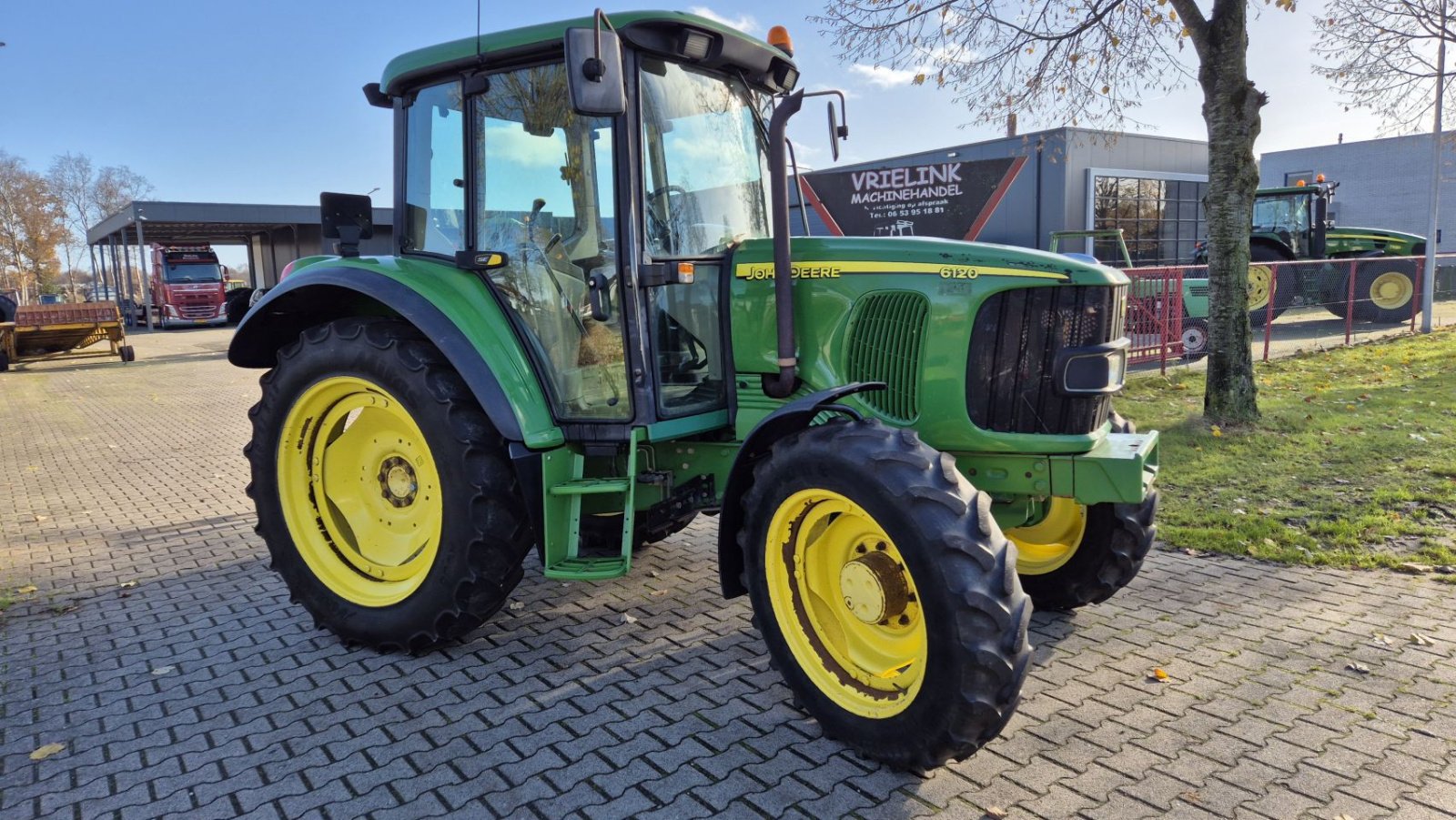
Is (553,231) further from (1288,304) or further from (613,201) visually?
(1288,304)

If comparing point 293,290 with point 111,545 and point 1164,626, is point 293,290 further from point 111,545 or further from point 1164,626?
point 1164,626

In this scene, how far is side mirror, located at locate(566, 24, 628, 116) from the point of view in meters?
2.95

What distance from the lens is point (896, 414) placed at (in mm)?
3404

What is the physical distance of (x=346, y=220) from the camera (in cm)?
450

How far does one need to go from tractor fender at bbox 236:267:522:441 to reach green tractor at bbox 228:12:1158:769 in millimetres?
19

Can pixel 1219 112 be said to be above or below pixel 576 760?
above

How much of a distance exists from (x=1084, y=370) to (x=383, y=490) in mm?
2946

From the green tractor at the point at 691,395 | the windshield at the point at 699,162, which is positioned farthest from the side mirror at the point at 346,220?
the windshield at the point at 699,162

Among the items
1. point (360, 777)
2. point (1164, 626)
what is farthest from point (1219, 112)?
point (360, 777)

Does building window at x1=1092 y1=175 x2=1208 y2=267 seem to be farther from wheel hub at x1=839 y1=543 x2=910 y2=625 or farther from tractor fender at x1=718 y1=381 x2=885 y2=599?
wheel hub at x1=839 y1=543 x2=910 y2=625

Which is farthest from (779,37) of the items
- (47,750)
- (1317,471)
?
(1317,471)

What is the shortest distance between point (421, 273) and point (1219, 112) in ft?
22.8

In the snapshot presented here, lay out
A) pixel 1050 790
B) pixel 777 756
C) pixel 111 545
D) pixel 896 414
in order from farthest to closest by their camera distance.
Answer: pixel 111 545
pixel 896 414
pixel 777 756
pixel 1050 790

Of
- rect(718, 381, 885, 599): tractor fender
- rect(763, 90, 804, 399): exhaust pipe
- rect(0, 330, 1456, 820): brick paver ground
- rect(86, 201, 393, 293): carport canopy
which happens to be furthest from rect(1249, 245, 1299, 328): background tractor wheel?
rect(86, 201, 393, 293): carport canopy
